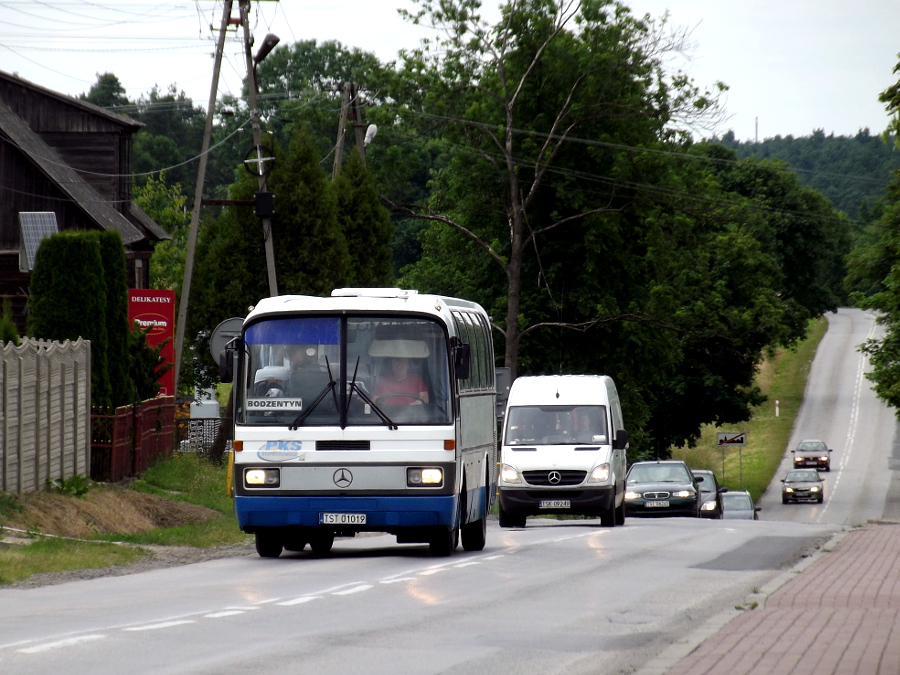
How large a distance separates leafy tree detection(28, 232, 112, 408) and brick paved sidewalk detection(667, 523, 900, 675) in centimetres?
1380

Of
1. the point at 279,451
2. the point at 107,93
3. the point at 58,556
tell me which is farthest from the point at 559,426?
the point at 107,93

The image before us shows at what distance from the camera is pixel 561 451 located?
25.8m

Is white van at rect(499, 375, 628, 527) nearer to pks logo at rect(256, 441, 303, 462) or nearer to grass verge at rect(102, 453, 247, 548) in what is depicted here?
grass verge at rect(102, 453, 247, 548)


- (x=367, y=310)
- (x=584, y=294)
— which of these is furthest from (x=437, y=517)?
(x=584, y=294)

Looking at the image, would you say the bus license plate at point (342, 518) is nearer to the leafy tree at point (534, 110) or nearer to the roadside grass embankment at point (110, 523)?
the roadside grass embankment at point (110, 523)

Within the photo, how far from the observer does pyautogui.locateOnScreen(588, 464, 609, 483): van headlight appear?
25.5 m

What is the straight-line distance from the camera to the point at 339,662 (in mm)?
8758

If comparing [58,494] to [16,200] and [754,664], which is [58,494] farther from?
[16,200]

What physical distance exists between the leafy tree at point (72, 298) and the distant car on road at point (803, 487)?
46156 mm

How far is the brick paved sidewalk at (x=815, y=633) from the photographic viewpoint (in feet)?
28.3

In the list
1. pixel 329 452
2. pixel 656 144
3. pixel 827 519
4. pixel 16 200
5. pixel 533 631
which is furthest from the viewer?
pixel 827 519

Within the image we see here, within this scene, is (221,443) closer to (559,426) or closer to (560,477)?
(559,426)

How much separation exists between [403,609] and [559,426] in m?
14.8

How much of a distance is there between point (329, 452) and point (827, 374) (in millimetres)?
95764
